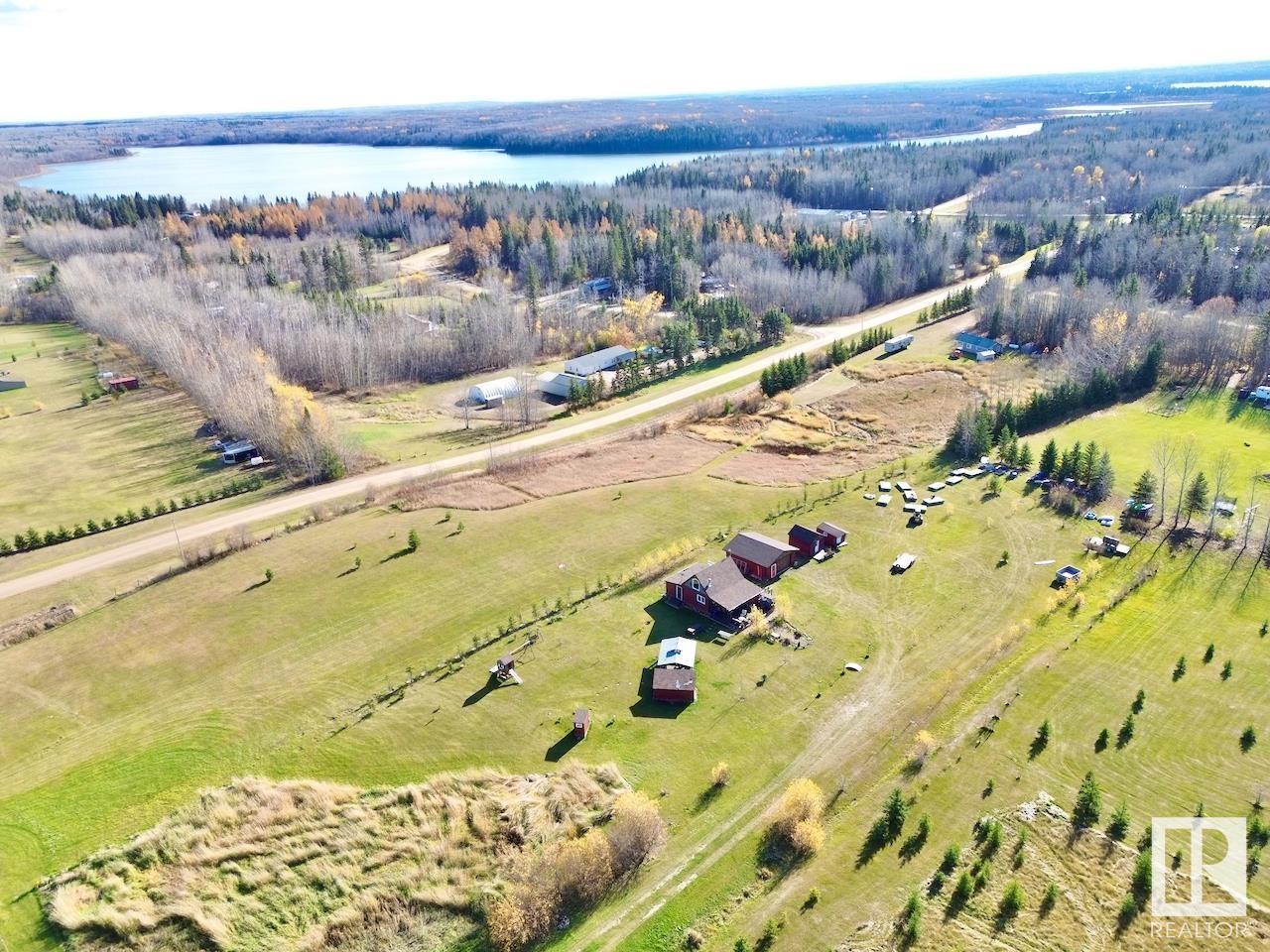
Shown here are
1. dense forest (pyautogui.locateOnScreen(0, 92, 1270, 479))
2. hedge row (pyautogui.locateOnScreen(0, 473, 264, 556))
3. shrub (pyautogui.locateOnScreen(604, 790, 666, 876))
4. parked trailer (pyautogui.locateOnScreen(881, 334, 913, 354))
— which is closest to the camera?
shrub (pyautogui.locateOnScreen(604, 790, 666, 876))

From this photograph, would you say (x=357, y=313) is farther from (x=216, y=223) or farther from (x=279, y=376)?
(x=216, y=223)

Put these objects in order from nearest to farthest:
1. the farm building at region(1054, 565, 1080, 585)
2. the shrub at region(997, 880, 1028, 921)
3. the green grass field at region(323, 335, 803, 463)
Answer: the shrub at region(997, 880, 1028, 921)
the farm building at region(1054, 565, 1080, 585)
the green grass field at region(323, 335, 803, 463)

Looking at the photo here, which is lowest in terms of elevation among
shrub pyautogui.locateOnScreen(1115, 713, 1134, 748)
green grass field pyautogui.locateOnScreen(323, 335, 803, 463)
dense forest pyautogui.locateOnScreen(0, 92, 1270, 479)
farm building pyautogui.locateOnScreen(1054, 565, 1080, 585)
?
shrub pyautogui.locateOnScreen(1115, 713, 1134, 748)

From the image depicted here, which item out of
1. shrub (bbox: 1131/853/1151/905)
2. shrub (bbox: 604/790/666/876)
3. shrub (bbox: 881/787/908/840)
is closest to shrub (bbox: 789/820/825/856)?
shrub (bbox: 881/787/908/840)

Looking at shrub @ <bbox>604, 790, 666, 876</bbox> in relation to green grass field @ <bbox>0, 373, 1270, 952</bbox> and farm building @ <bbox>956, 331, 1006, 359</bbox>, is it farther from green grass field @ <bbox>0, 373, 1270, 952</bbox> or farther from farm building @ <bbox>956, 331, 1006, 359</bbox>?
farm building @ <bbox>956, 331, 1006, 359</bbox>

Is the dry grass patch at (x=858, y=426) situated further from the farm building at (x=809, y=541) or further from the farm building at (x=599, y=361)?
the farm building at (x=599, y=361)

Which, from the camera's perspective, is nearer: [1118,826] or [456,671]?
[1118,826]

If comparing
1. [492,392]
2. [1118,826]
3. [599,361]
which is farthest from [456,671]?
[599,361]

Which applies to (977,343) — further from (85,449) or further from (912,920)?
(85,449)

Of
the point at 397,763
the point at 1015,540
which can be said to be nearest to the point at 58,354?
the point at 397,763
